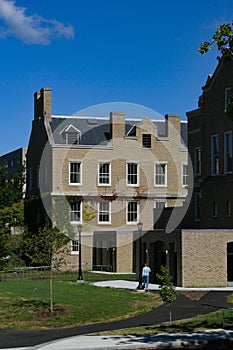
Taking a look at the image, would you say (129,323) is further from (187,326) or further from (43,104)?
(43,104)

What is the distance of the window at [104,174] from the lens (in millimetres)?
61531

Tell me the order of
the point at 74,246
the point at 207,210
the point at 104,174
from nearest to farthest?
the point at 207,210 → the point at 74,246 → the point at 104,174

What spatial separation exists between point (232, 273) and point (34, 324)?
18.3m

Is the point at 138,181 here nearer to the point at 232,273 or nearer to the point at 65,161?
the point at 65,161

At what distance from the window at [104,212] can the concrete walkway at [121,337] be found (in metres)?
29.4

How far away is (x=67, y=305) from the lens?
30234 mm

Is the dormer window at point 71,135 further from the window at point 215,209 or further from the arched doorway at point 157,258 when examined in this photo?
the window at point 215,209

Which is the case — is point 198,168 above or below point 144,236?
above

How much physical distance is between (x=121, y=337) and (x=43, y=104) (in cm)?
4657

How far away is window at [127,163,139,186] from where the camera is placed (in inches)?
2474

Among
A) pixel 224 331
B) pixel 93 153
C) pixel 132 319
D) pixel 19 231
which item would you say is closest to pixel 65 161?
pixel 93 153

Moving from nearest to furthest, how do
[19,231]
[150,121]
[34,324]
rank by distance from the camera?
[34,324] → [150,121] → [19,231]

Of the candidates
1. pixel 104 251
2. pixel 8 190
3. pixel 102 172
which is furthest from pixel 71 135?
pixel 104 251

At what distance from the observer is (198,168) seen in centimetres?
4969
